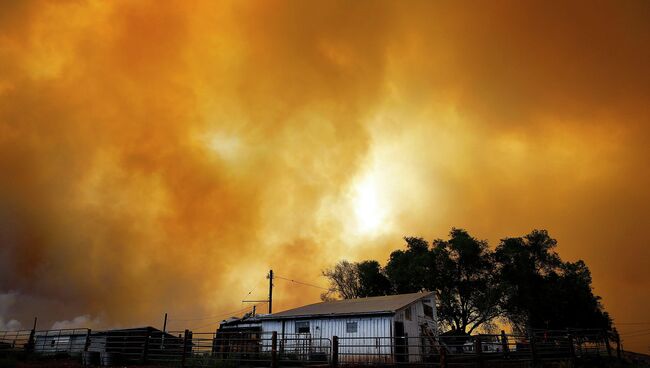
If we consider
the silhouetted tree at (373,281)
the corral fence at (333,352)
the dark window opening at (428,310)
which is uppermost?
the silhouetted tree at (373,281)

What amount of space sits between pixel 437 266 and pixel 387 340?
27.6 metres

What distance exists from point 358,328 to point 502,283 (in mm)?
27916

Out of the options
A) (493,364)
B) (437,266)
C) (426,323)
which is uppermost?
(437,266)

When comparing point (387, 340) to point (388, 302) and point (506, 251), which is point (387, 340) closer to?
point (388, 302)

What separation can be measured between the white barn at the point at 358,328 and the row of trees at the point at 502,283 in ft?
57.6

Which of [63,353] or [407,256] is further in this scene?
[407,256]

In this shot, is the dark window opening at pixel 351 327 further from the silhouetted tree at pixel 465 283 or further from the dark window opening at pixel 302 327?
the silhouetted tree at pixel 465 283

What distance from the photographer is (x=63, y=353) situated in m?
35.1

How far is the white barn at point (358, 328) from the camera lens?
30.4 m

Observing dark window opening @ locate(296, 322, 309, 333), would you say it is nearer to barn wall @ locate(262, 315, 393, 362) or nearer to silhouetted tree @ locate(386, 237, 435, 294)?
barn wall @ locate(262, 315, 393, 362)

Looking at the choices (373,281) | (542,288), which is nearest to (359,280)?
(373,281)

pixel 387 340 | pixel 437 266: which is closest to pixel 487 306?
pixel 437 266

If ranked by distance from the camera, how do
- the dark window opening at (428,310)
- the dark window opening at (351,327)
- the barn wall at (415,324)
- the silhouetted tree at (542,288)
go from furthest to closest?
1. the silhouetted tree at (542,288)
2. the dark window opening at (428,310)
3. the barn wall at (415,324)
4. the dark window opening at (351,327)

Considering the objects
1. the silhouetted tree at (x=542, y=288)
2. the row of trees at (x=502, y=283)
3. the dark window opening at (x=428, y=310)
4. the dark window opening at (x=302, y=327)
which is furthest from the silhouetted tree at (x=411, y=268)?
the dark window opening at (x=302, y=327)
